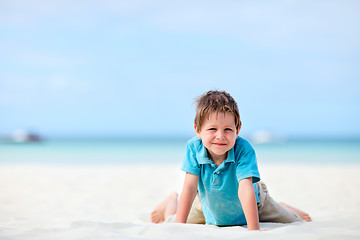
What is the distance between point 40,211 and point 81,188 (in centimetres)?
247

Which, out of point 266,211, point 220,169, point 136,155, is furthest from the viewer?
point 136,155

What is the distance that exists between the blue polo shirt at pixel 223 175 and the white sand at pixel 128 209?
0.21m

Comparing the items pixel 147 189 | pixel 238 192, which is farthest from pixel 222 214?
pixel 147 189

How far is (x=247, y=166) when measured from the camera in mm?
2846

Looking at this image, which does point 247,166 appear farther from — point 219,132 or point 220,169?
point 219,132

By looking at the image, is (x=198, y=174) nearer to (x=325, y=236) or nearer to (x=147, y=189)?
(x=325, y=236)

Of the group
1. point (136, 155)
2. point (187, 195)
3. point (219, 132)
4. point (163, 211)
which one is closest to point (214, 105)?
point (219, 132)

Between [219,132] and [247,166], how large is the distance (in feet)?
1.18

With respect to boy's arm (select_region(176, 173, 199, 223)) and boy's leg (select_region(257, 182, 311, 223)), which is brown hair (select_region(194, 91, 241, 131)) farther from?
boy's leg (select_region(257, 182, 311, 223))

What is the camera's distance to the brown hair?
2789mm

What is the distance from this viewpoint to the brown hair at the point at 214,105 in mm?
2789

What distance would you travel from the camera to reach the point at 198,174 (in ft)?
9.89

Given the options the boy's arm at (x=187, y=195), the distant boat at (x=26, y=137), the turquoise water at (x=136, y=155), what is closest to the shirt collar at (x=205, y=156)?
the boy's arm at (x=187, y=195)

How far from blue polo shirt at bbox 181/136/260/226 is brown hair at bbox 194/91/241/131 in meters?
0.21
